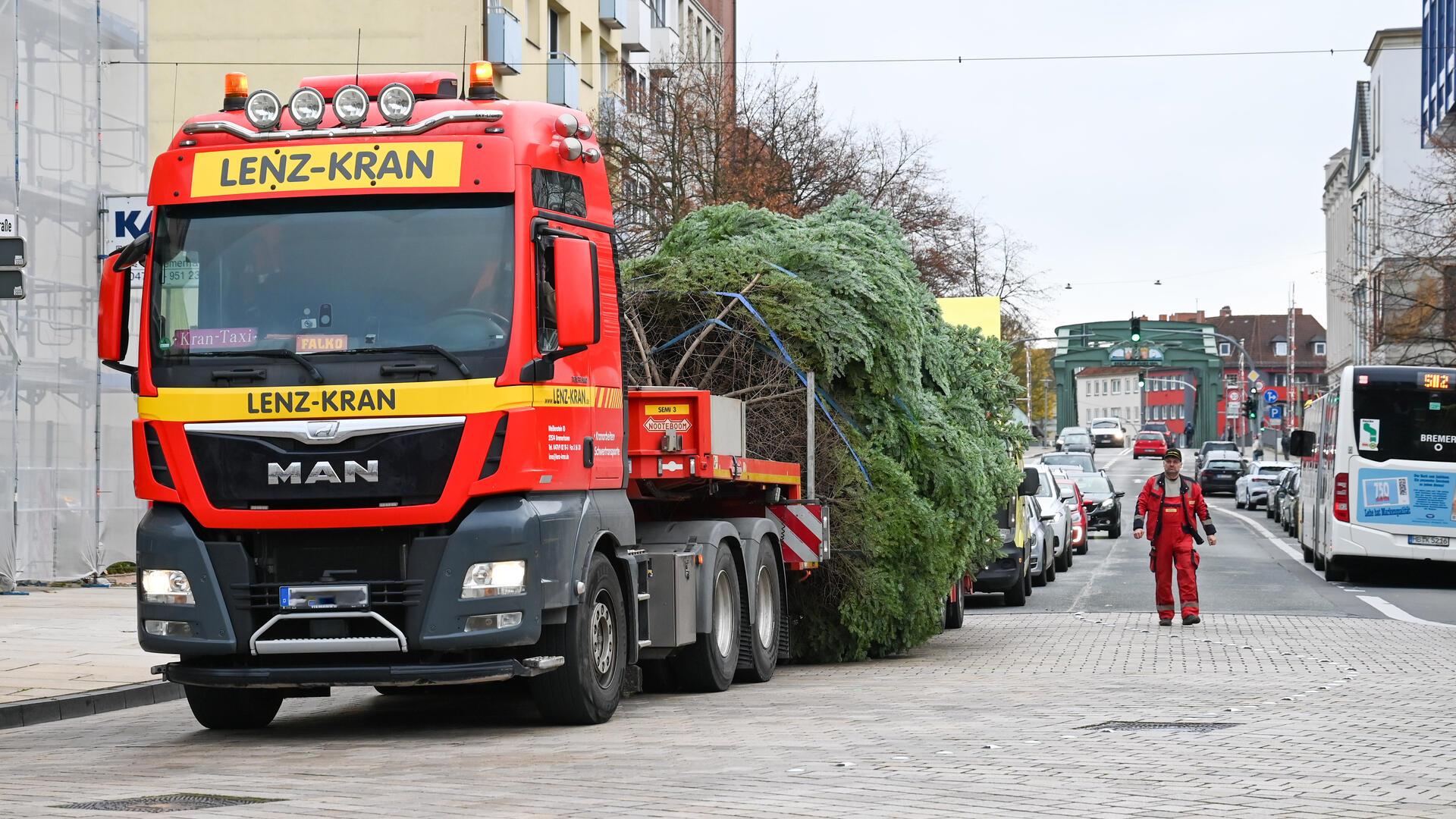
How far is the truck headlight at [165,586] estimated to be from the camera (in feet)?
34.1

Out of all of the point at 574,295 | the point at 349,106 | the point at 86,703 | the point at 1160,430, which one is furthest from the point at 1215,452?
the point at 349,106

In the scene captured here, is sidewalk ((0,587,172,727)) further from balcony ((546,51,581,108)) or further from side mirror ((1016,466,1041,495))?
balcony ((546,51,581,108))

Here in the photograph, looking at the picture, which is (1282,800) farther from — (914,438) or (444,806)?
(914,438)

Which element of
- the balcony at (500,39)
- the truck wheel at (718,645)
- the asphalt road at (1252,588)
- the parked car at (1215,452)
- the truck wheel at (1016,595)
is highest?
the balcony at (500,39)

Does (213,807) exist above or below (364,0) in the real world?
below

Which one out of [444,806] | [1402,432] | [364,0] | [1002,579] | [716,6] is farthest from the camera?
[716,6]

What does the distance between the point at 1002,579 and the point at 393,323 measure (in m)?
13.9

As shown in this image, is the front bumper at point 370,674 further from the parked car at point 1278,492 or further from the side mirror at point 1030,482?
the parked car at point 1278,492

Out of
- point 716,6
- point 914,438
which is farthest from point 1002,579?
point 716,6

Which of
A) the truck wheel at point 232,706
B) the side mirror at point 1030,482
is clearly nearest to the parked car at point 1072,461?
the side mirror at point 1030,482

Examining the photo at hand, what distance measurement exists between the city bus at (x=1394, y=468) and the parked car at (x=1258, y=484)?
108 feet

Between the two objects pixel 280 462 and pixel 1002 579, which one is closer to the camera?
pixel 280 462

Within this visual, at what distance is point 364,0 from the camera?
3897 centimetres

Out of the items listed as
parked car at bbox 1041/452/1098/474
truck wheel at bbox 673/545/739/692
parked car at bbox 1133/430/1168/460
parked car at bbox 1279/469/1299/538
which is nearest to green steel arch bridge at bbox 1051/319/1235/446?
parked car at bbox 1133/430/1168/460
